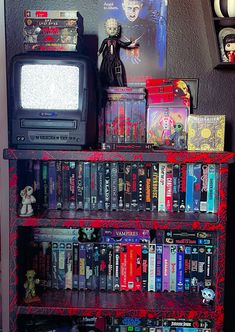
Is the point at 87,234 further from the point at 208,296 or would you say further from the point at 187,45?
the point at 187,45

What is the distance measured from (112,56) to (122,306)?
105 cm

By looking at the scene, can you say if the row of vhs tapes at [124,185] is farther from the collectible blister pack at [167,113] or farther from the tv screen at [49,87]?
the tv screen at [49,87]

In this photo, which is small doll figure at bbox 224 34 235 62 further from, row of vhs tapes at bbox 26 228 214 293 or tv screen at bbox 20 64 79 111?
row of vhs tapes at bbox 26 228 214 293

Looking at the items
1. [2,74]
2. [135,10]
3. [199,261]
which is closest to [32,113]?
[2,74]

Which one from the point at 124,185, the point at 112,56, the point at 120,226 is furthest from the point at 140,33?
the point at 120,226

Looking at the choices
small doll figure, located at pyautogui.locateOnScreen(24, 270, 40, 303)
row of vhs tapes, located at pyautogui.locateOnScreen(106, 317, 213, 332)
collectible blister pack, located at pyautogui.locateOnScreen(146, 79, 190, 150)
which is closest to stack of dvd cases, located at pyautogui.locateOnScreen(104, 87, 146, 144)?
collectible blister pack, located at pyautogui.locateOnScreen(146, 79, 190, 150)

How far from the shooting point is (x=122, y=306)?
5.73ft

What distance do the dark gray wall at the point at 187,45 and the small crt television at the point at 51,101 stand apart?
0.93ft

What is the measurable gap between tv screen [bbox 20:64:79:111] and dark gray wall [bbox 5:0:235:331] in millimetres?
283

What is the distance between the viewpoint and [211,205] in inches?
72.2

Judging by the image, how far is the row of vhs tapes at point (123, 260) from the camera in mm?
1855

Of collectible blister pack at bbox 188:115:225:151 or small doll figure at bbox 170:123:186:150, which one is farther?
small doll figure at bbox 170:123:186:150

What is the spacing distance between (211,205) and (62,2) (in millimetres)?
1105

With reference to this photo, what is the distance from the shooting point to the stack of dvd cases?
1.88 meters
